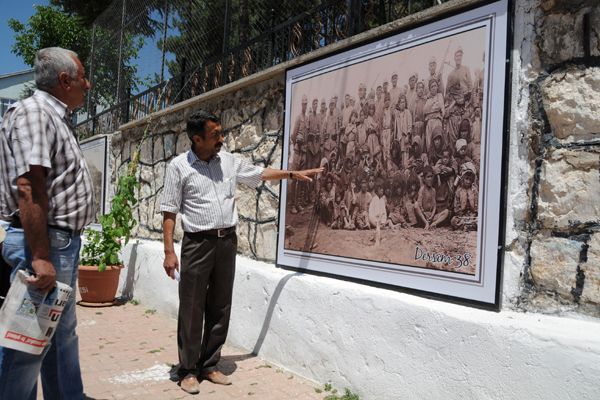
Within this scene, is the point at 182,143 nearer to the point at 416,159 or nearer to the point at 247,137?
the point at 247,137

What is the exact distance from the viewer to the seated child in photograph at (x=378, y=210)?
10.1 ft

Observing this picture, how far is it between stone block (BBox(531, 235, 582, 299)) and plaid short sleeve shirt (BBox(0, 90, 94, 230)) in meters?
2.06

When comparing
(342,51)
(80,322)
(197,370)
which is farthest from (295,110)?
(80,322)

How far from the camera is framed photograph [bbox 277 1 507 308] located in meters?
2.51

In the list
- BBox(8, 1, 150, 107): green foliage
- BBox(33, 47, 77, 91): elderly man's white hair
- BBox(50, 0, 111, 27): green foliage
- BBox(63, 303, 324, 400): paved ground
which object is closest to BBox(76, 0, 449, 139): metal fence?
BBox(8, 1, 150, 107): green foliage

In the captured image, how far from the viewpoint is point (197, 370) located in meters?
3.43

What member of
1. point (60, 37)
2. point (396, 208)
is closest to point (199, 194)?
point (396, 208)

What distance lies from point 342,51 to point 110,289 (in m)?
4.12

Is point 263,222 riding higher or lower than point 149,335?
higher

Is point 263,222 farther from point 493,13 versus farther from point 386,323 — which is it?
point 493,13

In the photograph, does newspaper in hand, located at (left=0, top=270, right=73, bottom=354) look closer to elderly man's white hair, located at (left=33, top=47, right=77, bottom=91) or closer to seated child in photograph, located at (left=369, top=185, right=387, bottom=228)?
elderly man's white hair, located at (left=33, top=47, right=77, bottom=91)

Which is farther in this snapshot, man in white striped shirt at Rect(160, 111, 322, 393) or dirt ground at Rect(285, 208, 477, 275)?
man in white striped shirt at Rect(160, 111, 322, 393)

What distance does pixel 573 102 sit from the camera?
2238 mm

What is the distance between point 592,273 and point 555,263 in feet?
0.53
